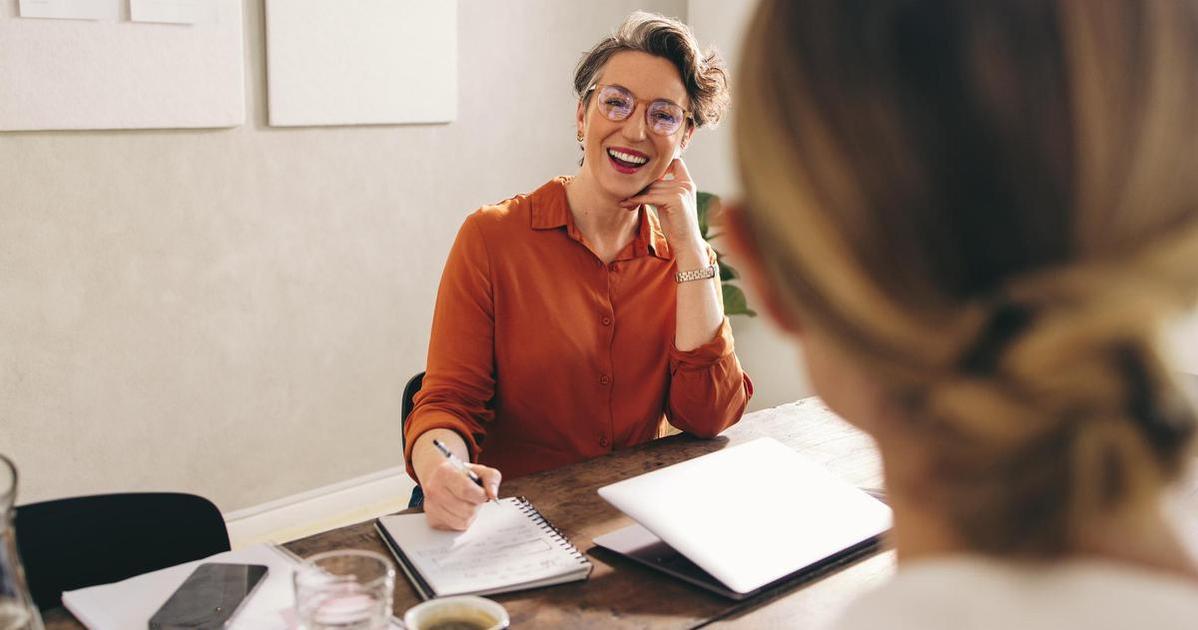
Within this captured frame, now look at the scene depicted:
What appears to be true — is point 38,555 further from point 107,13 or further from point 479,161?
point 479,161

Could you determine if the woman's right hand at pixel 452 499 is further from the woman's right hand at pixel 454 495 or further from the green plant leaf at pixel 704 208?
the green plant leaf at pixel 704 208

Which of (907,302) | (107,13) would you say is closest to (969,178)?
(907,302)

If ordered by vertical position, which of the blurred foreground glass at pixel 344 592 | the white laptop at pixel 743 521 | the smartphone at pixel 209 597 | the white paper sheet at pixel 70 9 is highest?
the white paper sheet at pixel 70 9

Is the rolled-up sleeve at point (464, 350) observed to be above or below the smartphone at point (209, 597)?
above

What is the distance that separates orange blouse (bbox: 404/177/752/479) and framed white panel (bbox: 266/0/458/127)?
1.23 m

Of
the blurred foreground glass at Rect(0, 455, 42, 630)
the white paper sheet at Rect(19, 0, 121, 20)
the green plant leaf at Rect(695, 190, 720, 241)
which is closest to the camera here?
the blurred foreground glass at Rect(0, 455, 42, 630)

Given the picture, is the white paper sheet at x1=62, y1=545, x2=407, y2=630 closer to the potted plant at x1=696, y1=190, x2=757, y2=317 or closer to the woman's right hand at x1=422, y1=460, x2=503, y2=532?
the woman's right hand at x1=422, y1=460, x2=503, y2=532

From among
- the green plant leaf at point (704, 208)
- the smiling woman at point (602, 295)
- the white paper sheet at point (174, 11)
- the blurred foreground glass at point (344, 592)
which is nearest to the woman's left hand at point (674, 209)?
the smiling woman at point (602, 295)

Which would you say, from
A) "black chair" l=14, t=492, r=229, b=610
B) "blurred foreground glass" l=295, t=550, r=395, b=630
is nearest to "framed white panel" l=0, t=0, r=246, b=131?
"black chair" l=14, t=492, r=229, b=610

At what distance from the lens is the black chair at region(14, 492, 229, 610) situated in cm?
148

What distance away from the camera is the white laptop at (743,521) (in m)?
1.32

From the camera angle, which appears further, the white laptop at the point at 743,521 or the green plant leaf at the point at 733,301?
the green plant leaf at the point at 733,301

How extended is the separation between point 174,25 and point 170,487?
126 cm

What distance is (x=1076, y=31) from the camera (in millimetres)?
494
